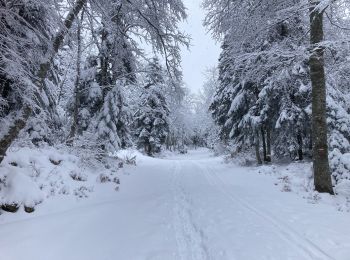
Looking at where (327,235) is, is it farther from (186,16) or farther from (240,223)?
(186,16)

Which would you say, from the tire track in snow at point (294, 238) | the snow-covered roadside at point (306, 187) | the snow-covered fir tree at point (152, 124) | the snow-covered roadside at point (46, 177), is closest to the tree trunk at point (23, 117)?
the snow-covered roadside at point (46, 177)

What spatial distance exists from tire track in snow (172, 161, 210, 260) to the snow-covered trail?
0.01 metres

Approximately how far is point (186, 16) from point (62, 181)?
622 cm

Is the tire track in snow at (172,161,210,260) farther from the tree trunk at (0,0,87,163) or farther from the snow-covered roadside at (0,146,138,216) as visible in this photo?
the tree trunk at (0,0,87,163)

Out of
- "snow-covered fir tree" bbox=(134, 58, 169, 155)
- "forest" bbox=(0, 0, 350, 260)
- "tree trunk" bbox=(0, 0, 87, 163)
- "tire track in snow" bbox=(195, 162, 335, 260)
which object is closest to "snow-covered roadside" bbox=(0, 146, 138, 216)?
"forest" bbox=(0, 0, 350, 260)

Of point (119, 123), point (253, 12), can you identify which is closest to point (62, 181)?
point (253, 12)

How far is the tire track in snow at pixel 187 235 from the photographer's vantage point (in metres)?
5.27

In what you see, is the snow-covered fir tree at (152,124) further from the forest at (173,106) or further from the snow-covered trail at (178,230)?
the snow-covered trail at (178,230)

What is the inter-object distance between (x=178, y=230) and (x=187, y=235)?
375mm

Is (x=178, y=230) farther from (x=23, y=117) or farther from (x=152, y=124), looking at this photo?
(x=152, y=124)

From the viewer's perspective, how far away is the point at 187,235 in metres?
6.26

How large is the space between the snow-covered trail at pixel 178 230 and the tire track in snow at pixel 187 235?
0.01 m

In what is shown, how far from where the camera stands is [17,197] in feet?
23.9

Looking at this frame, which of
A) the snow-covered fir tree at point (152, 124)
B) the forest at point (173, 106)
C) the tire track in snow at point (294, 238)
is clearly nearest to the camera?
the tire track in snow at point (294, 238)
